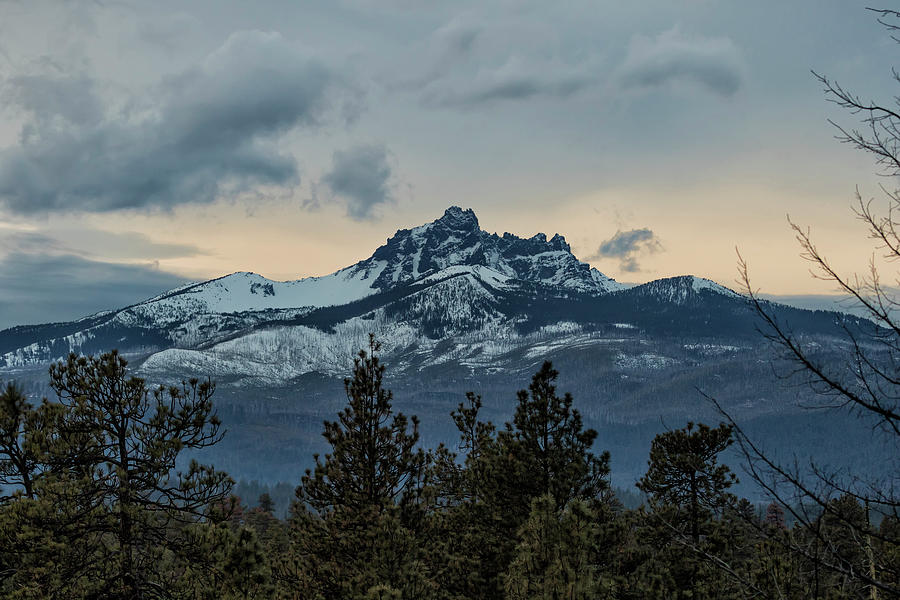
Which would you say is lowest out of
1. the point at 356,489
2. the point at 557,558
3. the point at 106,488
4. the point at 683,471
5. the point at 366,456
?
the point at 683,471

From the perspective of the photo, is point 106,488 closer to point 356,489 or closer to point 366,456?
point 356,489

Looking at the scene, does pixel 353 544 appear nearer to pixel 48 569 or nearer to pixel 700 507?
pixel 48 569

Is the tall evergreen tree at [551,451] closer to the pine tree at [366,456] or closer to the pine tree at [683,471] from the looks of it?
the pine tree at [683,471]

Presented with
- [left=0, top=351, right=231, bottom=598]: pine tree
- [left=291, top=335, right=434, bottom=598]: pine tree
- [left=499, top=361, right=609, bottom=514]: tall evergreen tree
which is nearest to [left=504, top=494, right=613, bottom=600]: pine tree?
[left=291, top=335, right=434, bottom=598]: pine tree

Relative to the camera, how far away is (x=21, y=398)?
16641 mm

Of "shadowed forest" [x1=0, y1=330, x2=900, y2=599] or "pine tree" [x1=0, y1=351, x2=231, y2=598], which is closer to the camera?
"shadowed forest" [x1=0, y1=330, x2=900, y2=599]

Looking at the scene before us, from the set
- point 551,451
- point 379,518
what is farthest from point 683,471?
point 379,518

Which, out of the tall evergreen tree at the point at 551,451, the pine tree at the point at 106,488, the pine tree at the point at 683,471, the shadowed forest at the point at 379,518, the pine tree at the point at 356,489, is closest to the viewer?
the shadowed forest at the point at 379,518

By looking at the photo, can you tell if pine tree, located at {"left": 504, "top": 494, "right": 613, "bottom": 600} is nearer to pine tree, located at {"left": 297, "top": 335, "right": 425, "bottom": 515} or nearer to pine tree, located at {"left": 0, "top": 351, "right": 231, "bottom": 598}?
pine tree, located at {"left": 0, "top": 351, "right": 231, "bottom": 598}

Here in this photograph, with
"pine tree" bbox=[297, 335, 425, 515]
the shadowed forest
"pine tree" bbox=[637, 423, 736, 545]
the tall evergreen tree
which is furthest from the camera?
"pine tree" bbox=[637, 423, 736, 545]

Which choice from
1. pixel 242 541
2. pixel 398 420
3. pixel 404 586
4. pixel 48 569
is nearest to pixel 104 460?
pixel 48 569

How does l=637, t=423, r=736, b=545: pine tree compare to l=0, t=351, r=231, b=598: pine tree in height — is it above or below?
below

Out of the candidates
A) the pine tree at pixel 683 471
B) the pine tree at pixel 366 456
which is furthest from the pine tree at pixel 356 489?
the pine tree at pixel 683 471

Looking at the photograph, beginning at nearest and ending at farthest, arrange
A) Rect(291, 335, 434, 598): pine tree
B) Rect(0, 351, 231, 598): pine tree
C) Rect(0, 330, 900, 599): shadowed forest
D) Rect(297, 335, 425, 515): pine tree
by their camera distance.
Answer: Rect(0, 330, 900, 599): shadowed forest, Rect(0, 351, 231, 598): pine tree, Rect(291, 335, 434, 598): pine tree, Rect(297, 335, 425, 515): pine tree
